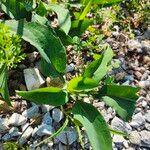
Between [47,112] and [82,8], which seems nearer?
[47,112]

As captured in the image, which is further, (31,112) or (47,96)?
(31,112)

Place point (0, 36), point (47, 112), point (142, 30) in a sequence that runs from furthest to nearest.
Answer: point (142, 30), point (47, 112), point (0, 36)

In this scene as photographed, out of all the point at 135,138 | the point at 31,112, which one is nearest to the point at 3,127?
the point at 31,112

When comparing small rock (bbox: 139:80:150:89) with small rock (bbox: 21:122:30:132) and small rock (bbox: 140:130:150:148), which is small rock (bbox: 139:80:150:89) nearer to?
small rock (bbox: 140:130:150:148)

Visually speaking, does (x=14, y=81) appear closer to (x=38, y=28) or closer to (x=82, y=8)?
(x=38, y=28)

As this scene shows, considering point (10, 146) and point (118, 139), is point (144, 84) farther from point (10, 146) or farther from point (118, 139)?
point (10, 146)

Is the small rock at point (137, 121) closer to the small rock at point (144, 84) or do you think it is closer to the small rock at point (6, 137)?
the small rock at point (144, 84)

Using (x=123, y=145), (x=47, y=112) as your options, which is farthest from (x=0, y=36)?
(x=123, y=145)
